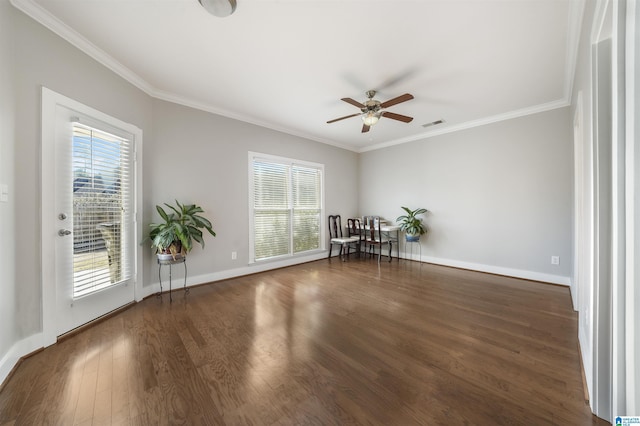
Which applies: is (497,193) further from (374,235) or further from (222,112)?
(222,112)

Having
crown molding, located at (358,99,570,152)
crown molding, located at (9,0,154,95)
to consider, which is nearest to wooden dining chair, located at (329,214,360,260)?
crown molding, located at (358,99,570,152)

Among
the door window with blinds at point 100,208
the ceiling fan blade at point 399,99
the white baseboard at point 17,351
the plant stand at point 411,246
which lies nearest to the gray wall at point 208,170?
the door window with blinds at point 100,208

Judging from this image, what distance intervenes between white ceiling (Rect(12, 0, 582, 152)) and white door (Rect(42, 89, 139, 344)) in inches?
30.2

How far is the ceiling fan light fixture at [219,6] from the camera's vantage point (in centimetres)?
167

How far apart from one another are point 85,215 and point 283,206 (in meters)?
2.80

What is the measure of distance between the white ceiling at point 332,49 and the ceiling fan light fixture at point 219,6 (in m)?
0.08

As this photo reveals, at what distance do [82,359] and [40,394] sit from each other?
0.35 meters

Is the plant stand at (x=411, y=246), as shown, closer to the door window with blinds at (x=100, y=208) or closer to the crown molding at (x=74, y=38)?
the door window with blinds at (x=100, y=208)

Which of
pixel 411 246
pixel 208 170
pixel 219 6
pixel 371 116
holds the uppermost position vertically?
pixel 219 6

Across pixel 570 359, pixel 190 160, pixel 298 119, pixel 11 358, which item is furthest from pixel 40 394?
pixel 298 119

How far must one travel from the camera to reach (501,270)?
3883mm

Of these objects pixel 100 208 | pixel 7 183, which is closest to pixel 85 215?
pixel 100 208

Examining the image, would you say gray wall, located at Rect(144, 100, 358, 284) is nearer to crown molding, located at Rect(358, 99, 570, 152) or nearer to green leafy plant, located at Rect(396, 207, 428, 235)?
crown molding, located at Rect(358, 99, 570, 152)

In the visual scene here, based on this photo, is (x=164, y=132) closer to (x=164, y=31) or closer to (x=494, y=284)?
(x=164, y=31)
